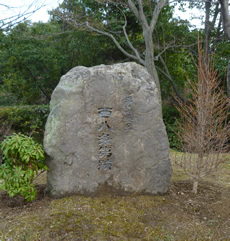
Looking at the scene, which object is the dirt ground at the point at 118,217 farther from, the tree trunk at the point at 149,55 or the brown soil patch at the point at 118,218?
the tree trunk at the point at 149,55

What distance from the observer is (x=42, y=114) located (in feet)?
26.7

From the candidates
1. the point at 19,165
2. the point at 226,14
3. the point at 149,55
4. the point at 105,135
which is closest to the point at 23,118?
the point at 19,165

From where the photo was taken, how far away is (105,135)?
3.89 m

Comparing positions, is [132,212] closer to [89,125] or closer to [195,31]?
[89,125]

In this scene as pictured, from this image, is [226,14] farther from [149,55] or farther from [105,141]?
[105,141]

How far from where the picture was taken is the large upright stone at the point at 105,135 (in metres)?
3.80

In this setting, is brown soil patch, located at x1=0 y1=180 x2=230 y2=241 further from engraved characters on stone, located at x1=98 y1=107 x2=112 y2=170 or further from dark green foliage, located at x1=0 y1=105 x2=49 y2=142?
dark green foliage, located at x1=0 y1=105 x2=49 y2=142

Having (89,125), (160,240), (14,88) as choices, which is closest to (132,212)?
(160,240)

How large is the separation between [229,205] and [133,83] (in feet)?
7.74

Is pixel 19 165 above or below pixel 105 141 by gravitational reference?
below

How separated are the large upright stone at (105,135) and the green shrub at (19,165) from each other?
28 cm

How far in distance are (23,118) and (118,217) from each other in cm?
526

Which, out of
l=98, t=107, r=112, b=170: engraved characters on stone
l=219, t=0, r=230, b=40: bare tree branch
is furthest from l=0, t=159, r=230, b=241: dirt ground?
l=219, t=0, r=230, b=40: bare tree branch

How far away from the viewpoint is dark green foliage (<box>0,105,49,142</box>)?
7.08 m
